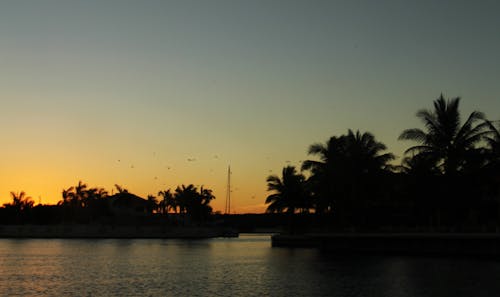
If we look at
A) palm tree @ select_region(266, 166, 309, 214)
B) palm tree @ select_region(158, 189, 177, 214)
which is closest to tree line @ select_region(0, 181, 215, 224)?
palm tree @ select_region(158, 189, 177, 214)

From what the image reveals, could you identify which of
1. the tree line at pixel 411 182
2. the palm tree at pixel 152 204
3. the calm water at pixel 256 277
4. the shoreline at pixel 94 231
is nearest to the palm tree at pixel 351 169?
the tree line at pixel 411 182

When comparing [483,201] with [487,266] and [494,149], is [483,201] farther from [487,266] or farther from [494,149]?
[487,266]

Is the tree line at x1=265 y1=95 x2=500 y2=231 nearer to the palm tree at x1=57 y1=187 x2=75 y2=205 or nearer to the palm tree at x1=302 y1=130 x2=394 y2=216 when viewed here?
the palm tree at x1=302 y1=130 x2=394 y2=216

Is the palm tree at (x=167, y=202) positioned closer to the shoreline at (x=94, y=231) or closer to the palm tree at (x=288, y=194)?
the shoreline at (x=94, y=231)

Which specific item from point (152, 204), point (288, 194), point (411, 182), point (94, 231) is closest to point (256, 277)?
point (411, 182)

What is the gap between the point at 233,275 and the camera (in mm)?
41688

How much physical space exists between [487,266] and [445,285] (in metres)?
12.6

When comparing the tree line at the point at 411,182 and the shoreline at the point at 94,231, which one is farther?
the shoreline at the point at 94,231

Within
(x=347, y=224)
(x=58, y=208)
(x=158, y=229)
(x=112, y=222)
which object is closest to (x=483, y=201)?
(x=347, y=224)

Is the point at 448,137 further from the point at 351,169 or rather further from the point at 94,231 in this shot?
the point at 94,231

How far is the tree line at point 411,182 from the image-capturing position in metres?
53.7

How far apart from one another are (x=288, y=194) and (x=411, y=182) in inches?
1068

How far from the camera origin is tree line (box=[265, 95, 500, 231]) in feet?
176

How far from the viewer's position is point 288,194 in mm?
82000
